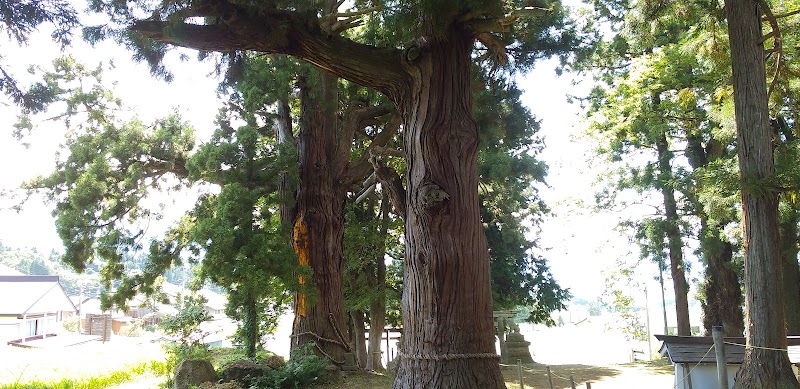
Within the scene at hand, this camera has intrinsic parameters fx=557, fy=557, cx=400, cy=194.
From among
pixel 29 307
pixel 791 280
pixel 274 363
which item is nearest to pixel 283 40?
pixel 274 363

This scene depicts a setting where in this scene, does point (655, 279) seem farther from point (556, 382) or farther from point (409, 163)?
point (409, 163)

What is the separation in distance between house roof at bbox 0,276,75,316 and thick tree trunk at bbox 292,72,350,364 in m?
13.9

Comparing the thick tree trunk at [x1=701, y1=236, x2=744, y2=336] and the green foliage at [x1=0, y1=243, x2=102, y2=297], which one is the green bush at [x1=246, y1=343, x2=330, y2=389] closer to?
the thick tree trunk at [x1=701, y1=236, x2=744, y2=336]

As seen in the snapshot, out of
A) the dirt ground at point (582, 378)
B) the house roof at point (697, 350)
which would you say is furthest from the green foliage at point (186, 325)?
the house roof at point (697, 350)

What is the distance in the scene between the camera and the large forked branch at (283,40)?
5.21 metres

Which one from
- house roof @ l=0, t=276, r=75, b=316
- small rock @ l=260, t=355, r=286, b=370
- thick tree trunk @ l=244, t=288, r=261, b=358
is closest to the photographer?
small rock @ l=260, t=355, r=286, b=370

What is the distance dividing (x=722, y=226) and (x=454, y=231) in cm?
1105

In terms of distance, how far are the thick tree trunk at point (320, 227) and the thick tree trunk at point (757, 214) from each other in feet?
21.2

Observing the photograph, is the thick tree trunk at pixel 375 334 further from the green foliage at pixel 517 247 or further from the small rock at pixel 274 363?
the small rock at pixel 274 363

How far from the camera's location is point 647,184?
1466 centimetres

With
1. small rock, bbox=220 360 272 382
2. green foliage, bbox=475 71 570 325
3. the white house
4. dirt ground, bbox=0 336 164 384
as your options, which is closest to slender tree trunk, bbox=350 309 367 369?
green foliage, bbox=475 71 570 325

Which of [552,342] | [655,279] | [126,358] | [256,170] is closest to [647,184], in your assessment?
[655,279]

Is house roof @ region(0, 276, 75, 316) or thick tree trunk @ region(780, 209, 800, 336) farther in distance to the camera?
house roof @ region(0, 276, 75, 316)

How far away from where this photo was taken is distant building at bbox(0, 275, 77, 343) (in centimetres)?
1872
